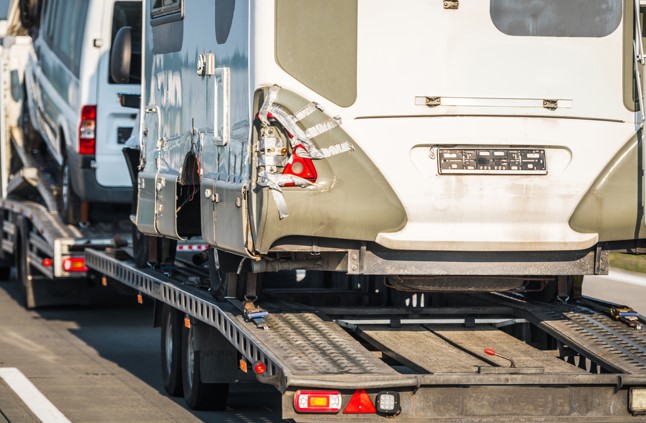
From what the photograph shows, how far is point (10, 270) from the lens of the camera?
21266 millimetres

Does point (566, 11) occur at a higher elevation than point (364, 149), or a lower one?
higher

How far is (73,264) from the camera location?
51.3 feet

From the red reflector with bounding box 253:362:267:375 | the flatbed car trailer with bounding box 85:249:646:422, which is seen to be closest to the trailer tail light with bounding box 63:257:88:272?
the flatbed car trailer with bounding box 85:249:646:422

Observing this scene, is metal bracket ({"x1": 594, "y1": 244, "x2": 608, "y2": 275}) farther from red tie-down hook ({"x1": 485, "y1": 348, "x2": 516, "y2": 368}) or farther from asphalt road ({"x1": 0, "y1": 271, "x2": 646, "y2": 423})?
asphalt road ({"x1": 0, "y1": 271, "x2": 646, "y2": 423})

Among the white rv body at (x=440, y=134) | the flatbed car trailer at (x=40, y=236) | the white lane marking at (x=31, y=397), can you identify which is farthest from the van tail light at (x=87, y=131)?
the white rv body at (x=440, y=134)

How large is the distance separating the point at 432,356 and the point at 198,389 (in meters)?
2.41

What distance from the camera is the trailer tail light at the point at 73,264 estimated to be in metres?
15.6

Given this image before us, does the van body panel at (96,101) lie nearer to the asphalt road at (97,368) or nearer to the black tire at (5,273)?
the asphalt road at (97,368)

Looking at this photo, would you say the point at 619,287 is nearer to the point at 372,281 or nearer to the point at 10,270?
the point at 10,270

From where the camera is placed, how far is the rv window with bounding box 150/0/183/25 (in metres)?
10.9

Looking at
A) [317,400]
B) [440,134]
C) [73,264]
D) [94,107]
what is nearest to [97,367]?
[73,264]

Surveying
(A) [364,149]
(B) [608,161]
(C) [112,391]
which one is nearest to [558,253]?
(B) [608,161]

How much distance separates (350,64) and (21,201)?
10802mm

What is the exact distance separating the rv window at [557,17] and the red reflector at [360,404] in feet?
7.52
